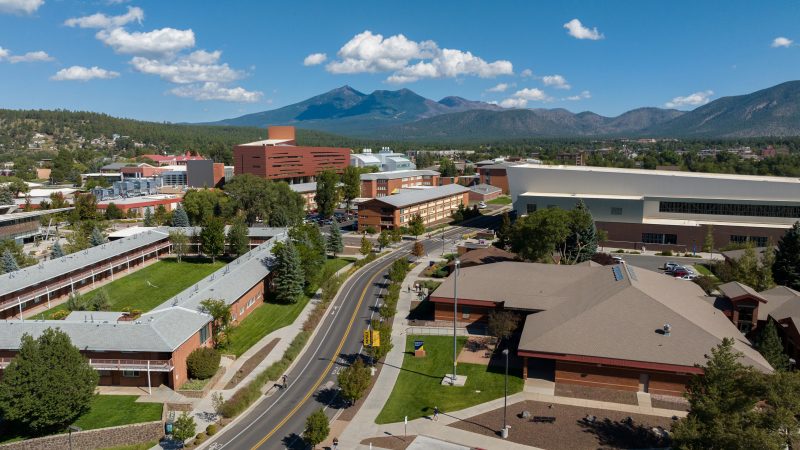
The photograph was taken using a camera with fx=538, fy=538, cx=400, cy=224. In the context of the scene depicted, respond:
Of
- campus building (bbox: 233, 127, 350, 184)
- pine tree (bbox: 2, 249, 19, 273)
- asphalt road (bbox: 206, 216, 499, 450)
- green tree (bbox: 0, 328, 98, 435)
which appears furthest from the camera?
campus building (bbox: 233, 127, 350, 184)

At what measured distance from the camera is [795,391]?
102 ft

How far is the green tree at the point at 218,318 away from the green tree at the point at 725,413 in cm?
3812

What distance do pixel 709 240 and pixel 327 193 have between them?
7854cm

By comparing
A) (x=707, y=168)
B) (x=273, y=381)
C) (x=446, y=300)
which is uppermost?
(x=707, y=168)

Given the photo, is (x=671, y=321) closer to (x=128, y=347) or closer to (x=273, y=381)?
(x=273, y=381)

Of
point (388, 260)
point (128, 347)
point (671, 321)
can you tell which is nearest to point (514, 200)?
point (388, 260)

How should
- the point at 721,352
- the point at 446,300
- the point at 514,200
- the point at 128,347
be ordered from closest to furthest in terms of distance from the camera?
1. the point at 721,352
2. the point at 128,347
3. the point at 446,300
4. the point at 514,200

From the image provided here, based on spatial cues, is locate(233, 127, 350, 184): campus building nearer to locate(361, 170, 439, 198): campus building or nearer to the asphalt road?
locate(361, 170, 439, 198): campus building

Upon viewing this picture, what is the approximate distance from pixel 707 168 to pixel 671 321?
173 m

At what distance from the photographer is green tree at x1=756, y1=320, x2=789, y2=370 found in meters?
43.6

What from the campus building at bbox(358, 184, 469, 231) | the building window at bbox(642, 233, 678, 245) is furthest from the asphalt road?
the building window at bbox(642, 233, 678, 245)

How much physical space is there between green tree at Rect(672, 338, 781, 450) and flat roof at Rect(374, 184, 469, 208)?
82973 mm

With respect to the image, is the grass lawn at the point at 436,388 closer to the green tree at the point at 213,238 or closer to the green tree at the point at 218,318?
the green tree at the point at 218,318

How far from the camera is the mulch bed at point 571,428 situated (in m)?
35.9
